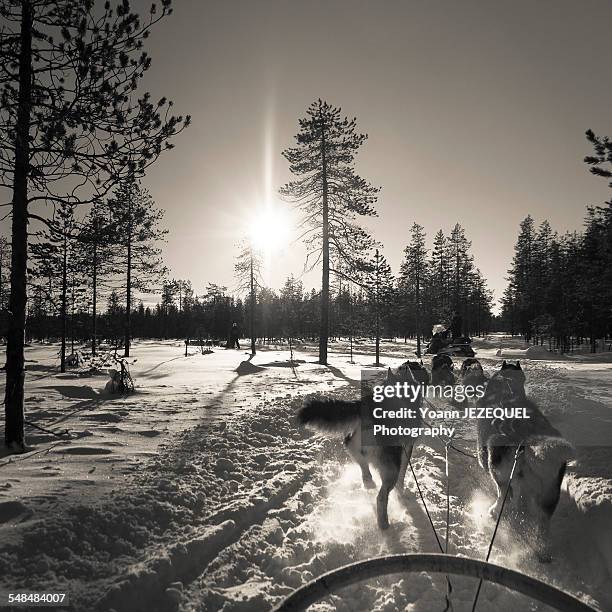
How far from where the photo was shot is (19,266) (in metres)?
5.43

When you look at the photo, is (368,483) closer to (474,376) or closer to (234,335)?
(474,376)

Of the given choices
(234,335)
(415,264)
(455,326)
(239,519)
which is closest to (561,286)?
(415,264)

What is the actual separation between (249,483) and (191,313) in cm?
7521

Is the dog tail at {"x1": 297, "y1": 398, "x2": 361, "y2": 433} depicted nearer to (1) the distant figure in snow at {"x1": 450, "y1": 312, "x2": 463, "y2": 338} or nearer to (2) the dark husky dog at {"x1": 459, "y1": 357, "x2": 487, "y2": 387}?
(2) the dark husky dog at {"x1": 459, "y1": 357, "x2": 487, "y2": 387}

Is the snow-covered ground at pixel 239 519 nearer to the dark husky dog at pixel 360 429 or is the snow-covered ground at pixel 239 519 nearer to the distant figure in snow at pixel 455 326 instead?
the dark husky dog at pixel 360 429

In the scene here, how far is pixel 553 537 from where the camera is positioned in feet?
11.4

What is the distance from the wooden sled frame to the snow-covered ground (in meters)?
1.60

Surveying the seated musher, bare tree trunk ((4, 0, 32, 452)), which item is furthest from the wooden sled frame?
the seated musher

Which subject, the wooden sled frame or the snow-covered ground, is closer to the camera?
the wooden sled frame

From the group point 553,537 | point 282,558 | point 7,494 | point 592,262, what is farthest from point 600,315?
point 7,494

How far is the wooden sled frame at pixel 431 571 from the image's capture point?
1291mm

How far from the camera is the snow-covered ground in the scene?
105 inches

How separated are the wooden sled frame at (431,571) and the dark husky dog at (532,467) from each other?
2064 millimetres

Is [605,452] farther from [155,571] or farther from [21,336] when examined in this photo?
[21,336]
